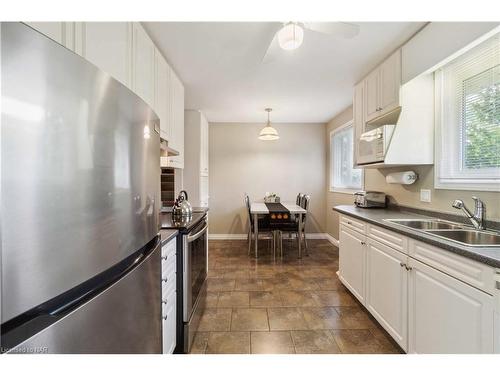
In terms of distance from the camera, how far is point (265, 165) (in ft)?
16.5

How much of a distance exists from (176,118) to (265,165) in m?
2.72

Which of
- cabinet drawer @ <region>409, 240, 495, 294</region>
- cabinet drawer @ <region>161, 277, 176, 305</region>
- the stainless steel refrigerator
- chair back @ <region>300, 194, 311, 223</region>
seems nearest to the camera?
the stainless steel refrigerator

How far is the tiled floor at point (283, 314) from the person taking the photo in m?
1.71

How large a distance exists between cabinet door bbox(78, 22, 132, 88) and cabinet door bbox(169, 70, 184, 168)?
39.7 inches

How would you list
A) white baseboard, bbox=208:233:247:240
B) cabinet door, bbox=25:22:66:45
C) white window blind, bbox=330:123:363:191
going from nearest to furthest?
cabinet door, bbox=25:22:66:45 → white window blind, bbox=330:123:363:191 → white baseboard, bbox=208:233:247:240

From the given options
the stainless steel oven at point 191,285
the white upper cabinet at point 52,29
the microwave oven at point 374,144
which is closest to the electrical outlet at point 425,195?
the microwave oven at point 374,144

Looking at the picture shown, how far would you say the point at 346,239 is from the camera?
96.4 inches

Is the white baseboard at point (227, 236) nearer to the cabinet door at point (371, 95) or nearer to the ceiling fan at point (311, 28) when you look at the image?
the cabinet door at point (371, 95)

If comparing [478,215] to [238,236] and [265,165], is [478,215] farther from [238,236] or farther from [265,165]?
[238,236]

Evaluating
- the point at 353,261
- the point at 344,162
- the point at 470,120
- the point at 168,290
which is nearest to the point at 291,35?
the point at 470,120

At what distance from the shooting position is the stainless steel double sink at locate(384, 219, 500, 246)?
1.40m

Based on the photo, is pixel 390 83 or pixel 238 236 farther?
pixel 238 236

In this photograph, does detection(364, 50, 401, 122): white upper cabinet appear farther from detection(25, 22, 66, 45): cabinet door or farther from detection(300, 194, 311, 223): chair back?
detection(25, 22, 66, 45): cabinet door

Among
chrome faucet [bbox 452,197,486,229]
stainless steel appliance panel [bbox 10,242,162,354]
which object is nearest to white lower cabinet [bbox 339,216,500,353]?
chrome faucet [bbox 452,197,486,229]
